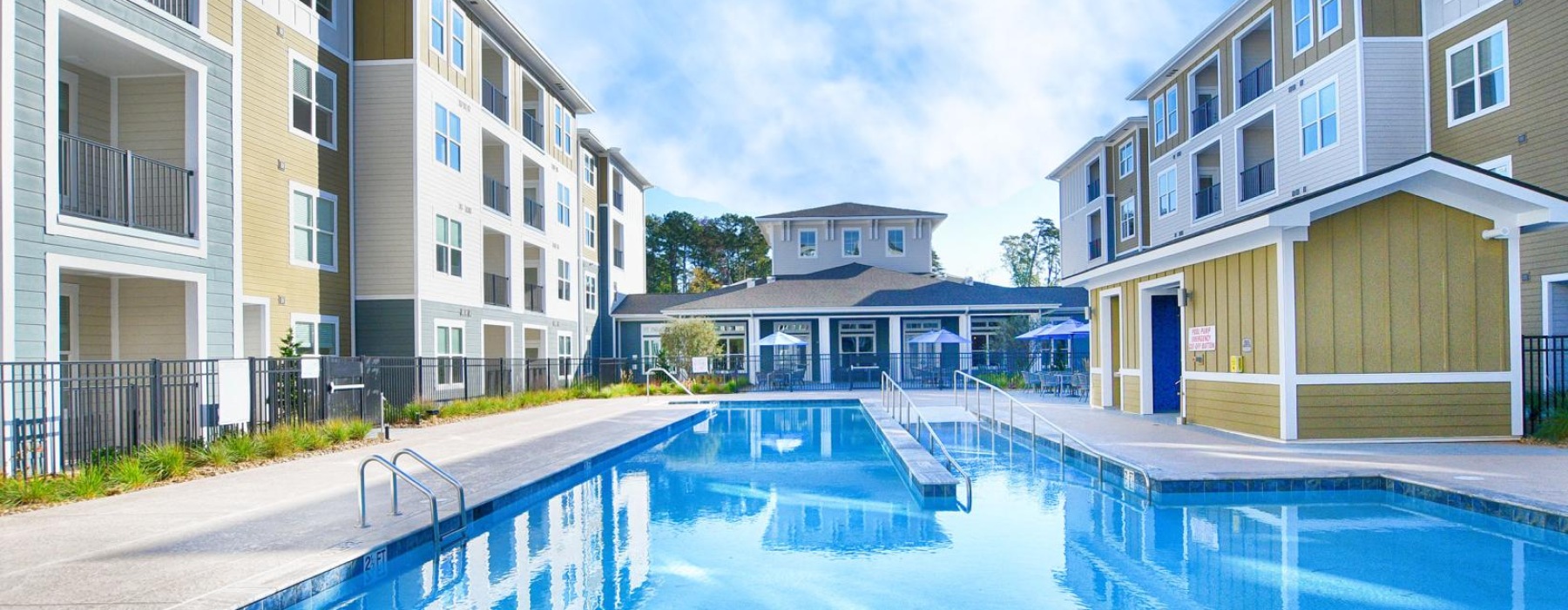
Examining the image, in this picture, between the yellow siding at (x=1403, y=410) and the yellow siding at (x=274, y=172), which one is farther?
the yellow siding at (x=274, y=172)

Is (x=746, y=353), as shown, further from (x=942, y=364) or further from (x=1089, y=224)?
(x=1089, y=224)

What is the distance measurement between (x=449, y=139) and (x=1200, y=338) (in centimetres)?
1657

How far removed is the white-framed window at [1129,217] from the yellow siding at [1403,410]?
18814 mm

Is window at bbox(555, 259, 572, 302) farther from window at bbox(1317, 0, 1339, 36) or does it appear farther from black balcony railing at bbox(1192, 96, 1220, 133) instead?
window at bbox(1317, 0, 1339, 36)

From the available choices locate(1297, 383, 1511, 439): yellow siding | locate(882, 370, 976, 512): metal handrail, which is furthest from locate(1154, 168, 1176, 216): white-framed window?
locate(1297, 383, 1511, 439): yellow siding

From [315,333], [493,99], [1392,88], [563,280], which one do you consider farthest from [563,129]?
[1392,88]

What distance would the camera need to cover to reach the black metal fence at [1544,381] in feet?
39.4

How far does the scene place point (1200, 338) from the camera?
45.7 feet

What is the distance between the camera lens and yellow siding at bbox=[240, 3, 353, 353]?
1578 cm

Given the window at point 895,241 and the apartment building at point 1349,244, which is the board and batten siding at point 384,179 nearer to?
the apartment building at point 1349,244

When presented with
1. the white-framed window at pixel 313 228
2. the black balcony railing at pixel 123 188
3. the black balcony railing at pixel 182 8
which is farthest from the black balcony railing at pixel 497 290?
the black balcony railing at pixel 182 8

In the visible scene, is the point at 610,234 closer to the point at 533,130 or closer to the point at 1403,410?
the point at 533,130

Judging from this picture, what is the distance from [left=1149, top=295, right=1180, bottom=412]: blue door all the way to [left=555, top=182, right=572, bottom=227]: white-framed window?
18885mm

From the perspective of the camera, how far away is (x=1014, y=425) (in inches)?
616
